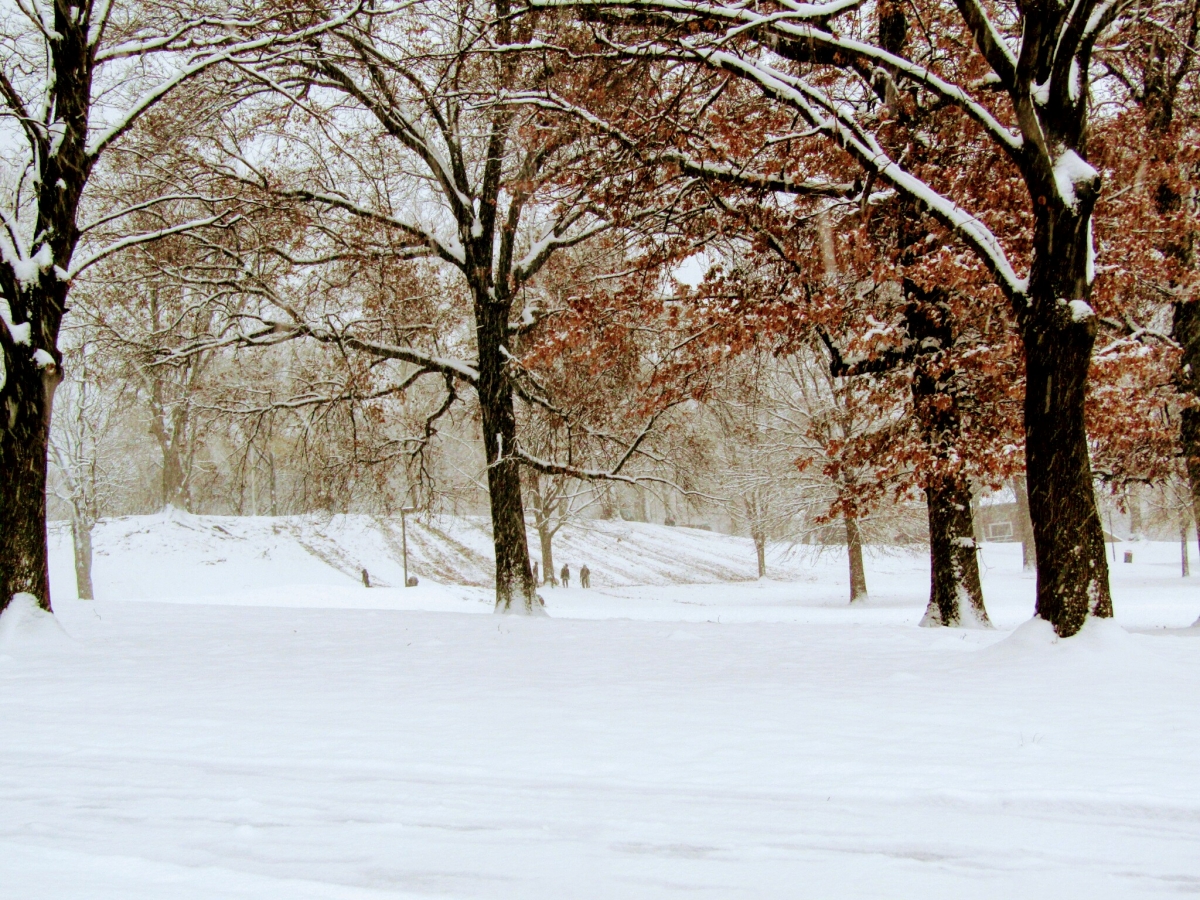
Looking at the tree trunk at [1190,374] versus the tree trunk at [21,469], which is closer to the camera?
the tree trunk at [21,469]

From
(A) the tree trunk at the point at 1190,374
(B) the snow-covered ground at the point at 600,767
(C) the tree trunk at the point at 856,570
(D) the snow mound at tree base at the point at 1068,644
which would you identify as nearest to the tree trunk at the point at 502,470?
(B) the snow-covered ground at the point at 600,767

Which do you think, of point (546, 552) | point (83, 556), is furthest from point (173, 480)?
point (546, 552)

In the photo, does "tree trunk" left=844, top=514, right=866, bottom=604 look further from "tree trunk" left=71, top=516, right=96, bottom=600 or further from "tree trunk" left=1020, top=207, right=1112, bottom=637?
"tree trunk" left=71, top=516, right=96, bottom=600

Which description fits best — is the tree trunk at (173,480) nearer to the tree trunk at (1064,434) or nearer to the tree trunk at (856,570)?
the tree trunk at (856,570)

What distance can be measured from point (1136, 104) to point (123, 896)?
15389mm

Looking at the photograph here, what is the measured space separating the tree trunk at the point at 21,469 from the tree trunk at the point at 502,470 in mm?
5650

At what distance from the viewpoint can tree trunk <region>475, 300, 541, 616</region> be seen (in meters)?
12.4

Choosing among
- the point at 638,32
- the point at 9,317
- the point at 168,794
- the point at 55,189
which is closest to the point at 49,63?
the point at 55,189

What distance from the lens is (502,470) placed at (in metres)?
12.4

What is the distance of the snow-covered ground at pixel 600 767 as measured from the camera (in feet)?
10.1

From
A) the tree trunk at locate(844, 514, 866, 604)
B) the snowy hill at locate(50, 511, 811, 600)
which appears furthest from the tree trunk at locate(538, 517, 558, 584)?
the tree trunk at locate(844, 514, 866, 604)

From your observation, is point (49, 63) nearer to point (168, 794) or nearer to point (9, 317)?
point (9, 317)

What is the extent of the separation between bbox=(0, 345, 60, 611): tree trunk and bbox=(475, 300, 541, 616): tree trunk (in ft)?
18.5

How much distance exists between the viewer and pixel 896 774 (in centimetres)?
396
